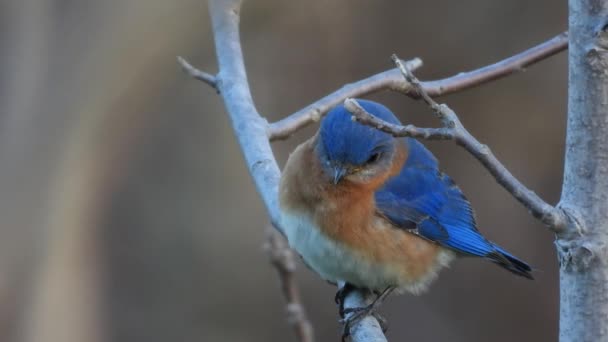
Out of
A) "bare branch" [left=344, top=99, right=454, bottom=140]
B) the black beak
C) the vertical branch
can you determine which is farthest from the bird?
the vertical branch

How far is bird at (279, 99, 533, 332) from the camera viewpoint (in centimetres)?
306

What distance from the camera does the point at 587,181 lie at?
1.80 meters

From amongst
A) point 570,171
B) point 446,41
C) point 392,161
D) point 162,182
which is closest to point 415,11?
point 446,41

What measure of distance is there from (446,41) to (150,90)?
2.18m

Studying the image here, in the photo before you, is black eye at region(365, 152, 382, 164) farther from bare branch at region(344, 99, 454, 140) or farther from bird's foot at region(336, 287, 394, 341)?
bare branch at region(344, 99, 454, 140)

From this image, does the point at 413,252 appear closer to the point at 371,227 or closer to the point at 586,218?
the point at 371,227

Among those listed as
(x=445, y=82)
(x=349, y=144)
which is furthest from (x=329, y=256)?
(x=445, y=82)

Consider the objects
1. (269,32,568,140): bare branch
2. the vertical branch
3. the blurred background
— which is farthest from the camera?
the blurred background

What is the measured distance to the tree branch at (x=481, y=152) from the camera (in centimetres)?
178

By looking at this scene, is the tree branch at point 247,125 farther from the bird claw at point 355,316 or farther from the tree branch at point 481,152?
the tree branch at point 481,152

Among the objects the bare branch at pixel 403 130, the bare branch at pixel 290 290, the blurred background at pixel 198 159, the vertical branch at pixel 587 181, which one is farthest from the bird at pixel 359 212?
the blurred background at pixel 198 159

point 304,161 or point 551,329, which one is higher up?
point 551,329

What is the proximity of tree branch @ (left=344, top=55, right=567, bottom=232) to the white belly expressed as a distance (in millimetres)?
1130

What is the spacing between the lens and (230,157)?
7.51 meters
